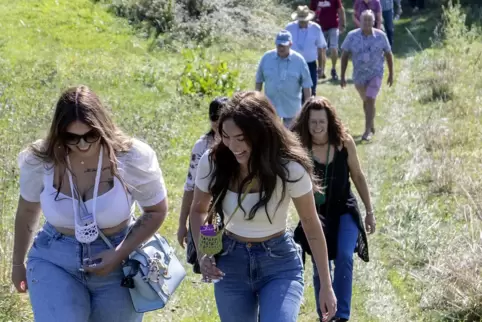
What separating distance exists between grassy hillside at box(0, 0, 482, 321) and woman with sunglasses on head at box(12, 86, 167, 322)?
5.17ft

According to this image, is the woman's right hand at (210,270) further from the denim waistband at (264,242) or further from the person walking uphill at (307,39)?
the person walking uphill at (307,39)

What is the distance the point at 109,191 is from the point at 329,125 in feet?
6.64

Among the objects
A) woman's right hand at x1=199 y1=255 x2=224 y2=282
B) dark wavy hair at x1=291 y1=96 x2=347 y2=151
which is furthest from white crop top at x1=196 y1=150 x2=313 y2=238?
dark wavy hair at x1=291 y1=96 x2=347 y2=151

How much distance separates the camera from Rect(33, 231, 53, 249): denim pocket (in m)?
3.61

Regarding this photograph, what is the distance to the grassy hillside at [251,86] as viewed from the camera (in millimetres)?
5852

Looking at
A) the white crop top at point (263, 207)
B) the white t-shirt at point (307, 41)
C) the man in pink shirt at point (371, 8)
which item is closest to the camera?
the white crop top at point (263, 207)

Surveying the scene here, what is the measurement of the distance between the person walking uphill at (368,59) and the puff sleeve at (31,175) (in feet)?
25.1

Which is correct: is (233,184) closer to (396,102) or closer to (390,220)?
(390,220)

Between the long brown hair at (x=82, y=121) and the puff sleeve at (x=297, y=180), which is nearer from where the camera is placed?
the long brown hair at (x=82, y=121)

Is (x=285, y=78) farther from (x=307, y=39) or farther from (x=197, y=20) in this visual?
(x=197, y=20)

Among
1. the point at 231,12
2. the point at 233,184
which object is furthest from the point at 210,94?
the point at 233,184

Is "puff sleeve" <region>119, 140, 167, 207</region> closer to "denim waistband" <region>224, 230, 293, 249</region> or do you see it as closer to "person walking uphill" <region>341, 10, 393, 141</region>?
"denim waistband" <region>224, 230, 293, 249</region>

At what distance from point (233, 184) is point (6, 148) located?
3982 millimetres

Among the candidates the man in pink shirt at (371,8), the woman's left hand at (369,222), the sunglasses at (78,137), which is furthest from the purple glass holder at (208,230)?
the man in pink shirt at (371,8)
